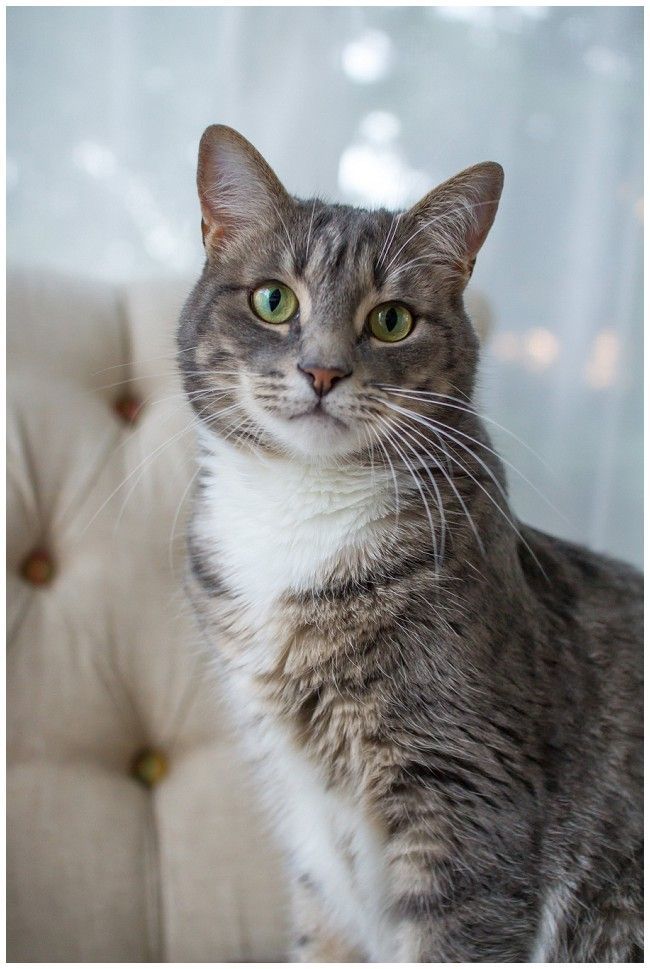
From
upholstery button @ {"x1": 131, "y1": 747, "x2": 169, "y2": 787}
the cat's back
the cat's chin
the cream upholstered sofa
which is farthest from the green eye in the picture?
upholstery button @ {"x1": 131, "y1": 747, "x2": 169, "y2": 787}

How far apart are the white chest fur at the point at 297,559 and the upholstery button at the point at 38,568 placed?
11.9 inches

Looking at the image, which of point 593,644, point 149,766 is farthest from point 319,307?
point 149,766

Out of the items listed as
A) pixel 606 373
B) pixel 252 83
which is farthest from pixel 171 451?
pixel 606 373

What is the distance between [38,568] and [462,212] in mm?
708

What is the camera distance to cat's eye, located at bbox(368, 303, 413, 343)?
78 centimetres

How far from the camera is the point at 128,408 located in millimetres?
1179

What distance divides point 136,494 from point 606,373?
94 cm

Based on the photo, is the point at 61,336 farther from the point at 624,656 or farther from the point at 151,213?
the point at 624,656

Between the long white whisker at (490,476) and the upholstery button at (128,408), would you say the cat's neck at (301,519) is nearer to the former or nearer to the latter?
the long white whisker at (490,476)

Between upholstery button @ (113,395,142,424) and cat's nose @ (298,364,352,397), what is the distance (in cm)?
52

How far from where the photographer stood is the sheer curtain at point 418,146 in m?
1.12

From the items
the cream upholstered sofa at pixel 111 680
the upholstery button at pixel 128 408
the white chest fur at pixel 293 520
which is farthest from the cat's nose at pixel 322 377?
the upholstery button at pixel 128 408

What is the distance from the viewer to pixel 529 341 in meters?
1.46

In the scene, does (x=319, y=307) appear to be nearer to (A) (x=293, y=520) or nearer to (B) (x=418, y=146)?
(A) (x=293, y=520)
